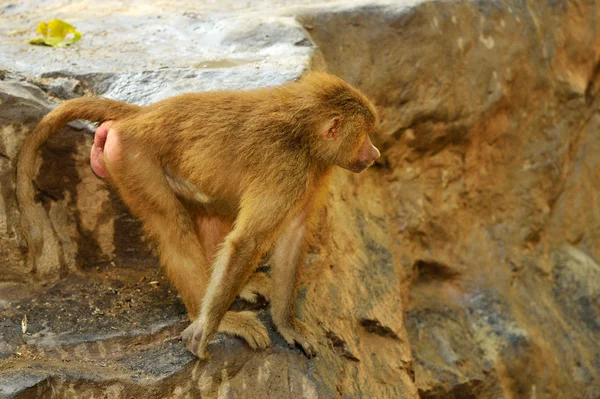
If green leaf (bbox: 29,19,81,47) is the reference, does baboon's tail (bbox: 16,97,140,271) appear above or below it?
above

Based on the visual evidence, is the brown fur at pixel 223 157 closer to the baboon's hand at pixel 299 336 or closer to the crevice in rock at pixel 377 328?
the baboon's hand at pixel 299 336

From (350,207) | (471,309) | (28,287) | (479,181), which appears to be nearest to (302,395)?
(28,287)

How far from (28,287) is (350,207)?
2086mm

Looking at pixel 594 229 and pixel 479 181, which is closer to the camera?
pixel 479 181

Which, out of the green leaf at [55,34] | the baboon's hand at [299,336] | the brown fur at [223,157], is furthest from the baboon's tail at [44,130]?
the green leaf at [55,34]

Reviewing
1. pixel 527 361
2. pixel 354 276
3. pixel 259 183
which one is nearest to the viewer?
pixel 259 183

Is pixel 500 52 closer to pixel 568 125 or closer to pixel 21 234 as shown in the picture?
pixel 568 125

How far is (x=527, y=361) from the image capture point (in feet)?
18.3

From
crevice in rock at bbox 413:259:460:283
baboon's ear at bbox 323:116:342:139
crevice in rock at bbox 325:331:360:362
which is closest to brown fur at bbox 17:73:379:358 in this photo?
baboon's ear at bbox 323:116:342:139

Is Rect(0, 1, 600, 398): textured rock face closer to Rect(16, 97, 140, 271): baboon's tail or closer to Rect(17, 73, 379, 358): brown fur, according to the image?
Rect(16, 97, 140, 271): baboon's tail

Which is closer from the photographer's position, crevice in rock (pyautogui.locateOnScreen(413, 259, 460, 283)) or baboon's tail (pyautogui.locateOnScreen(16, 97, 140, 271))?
baboon's tail (pyautogui.locateOnScreen(16, 97, 140, 271))

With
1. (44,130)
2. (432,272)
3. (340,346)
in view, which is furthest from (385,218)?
(44,130)

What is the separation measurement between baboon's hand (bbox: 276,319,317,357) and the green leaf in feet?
7.95

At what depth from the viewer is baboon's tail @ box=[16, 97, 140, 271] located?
3.66m
